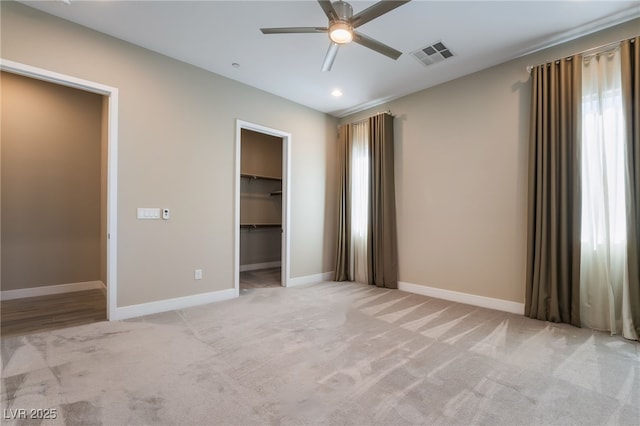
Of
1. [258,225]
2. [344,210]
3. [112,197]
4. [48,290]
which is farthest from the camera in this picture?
[258,225]

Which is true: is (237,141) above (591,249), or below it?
above

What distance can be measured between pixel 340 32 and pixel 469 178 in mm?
2529

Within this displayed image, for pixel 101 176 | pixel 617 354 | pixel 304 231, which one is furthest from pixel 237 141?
pixel 617 354

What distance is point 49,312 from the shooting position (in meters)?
3.31

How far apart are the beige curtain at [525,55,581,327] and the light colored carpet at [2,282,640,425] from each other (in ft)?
1.08

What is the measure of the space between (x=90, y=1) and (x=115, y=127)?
112 centimetres

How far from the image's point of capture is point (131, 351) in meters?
2.36

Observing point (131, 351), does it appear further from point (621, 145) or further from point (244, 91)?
point (621, 145)

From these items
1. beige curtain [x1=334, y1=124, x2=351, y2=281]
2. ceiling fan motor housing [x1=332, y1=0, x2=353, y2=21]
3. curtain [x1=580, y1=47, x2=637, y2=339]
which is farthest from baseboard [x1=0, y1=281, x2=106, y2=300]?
curtain [x1=580, y1=47, x2=637, y2=339]

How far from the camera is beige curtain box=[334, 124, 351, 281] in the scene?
5090 millimetres

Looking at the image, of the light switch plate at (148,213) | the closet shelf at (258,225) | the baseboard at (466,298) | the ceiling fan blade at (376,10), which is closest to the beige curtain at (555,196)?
the baseboard at (466,298)

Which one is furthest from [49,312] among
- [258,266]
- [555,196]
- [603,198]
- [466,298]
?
[603,198]

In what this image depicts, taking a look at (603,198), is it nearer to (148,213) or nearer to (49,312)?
(148,213)

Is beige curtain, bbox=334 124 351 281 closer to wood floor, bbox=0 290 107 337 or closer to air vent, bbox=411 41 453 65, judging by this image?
air vent, bbox=411 41 453 65
